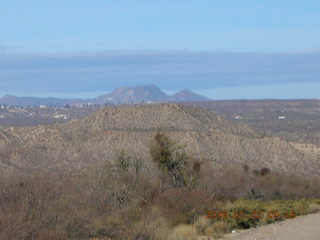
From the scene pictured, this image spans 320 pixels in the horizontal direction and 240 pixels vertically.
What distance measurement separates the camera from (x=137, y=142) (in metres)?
73.0

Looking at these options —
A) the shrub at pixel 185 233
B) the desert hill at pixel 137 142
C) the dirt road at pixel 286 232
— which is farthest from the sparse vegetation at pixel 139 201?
the desert hill at pixel 137 142

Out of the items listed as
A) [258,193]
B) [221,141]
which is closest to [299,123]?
[221,141]

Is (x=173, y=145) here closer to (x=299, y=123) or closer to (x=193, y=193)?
(x=193, y=193)

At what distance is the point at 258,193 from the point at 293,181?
5.91 metres

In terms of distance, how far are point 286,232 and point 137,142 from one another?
4495cm

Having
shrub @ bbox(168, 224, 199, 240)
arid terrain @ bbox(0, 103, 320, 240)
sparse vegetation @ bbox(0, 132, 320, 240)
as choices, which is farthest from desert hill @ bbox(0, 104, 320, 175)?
shrub @ bbox(168, 224, 199, 240)

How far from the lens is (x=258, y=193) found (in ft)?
159
